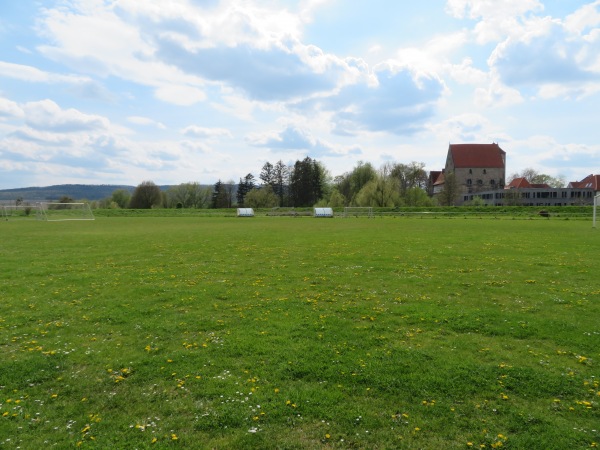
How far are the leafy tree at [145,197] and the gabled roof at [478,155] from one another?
99271mm

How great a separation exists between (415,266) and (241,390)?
11666mm

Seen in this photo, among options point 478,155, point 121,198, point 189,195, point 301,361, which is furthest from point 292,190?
point 301,361

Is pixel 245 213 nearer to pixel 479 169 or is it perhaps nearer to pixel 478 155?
pixel 479 169

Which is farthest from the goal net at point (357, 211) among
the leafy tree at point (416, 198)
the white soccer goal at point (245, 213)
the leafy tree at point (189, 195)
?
the leafy tree at point (189, 195)

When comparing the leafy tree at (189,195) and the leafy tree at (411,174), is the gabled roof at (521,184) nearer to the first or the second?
the leafy tree at (411,174)

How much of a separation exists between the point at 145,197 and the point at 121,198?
→ 13363 mm

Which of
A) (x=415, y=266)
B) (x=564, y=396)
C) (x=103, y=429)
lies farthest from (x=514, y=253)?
(x=103, y=429)

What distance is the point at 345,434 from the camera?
4906 mm

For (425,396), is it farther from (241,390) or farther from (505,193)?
(505,193)

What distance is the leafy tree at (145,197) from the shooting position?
12312 centimetres

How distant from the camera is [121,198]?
13112cm

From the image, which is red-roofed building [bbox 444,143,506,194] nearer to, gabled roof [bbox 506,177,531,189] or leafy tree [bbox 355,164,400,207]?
gabled roof [bbox 506,177,531,189]

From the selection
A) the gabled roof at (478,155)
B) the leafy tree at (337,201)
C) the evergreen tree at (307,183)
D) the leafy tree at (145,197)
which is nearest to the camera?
the leafy tree at (337,201)

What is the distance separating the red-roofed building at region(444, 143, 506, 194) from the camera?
138875mm
